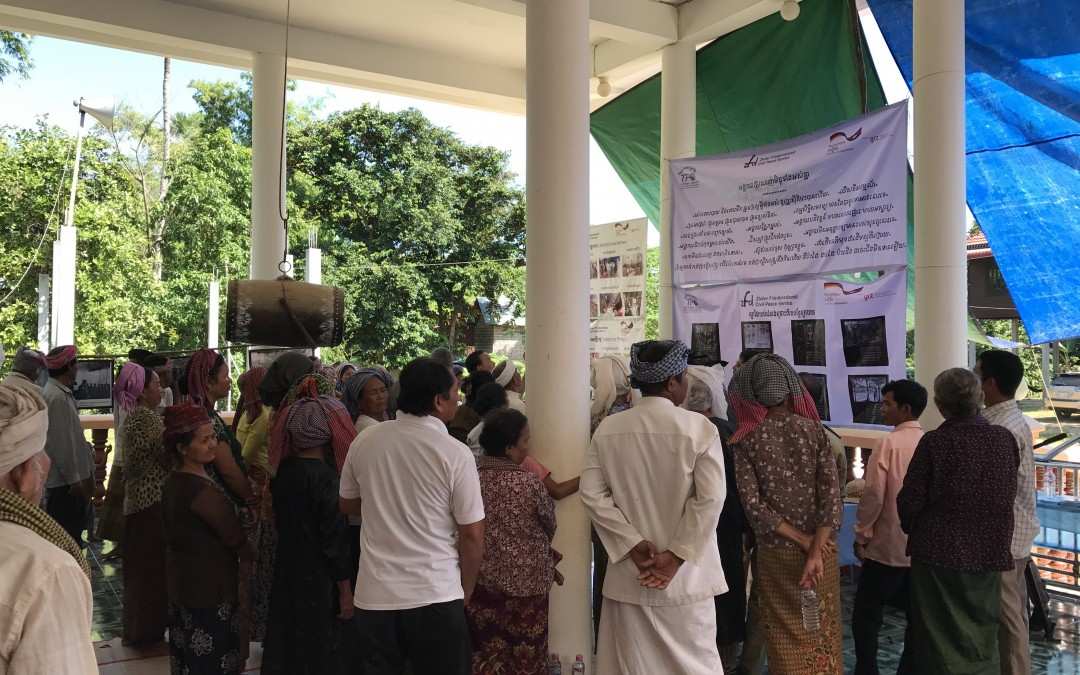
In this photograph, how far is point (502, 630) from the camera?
323 cm

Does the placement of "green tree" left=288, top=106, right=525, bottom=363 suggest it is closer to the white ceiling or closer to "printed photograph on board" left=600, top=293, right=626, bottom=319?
the white ceiling

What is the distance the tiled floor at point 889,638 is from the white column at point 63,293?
7681 mm

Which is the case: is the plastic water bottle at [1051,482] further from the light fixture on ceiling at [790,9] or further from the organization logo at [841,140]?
the light fixture on ceiling at [790,9]

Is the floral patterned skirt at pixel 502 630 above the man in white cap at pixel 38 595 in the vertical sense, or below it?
below

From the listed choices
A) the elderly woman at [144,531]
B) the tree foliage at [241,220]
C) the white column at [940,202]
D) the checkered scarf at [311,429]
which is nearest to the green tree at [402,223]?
the tree foliage at [241,220]

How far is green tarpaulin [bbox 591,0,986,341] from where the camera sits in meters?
6.44

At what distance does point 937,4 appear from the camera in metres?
4.68

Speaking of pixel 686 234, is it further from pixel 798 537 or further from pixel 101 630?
pixel 101 630

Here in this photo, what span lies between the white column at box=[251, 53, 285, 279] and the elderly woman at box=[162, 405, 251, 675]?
4.86 metres

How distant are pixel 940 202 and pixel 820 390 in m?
1.29

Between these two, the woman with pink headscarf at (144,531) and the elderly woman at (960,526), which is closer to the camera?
the elderly woman at (960,526)

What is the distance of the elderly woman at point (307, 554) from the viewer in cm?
313

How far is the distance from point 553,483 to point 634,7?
4831 millimetres

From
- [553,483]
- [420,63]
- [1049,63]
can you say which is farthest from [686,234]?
[420,63]
